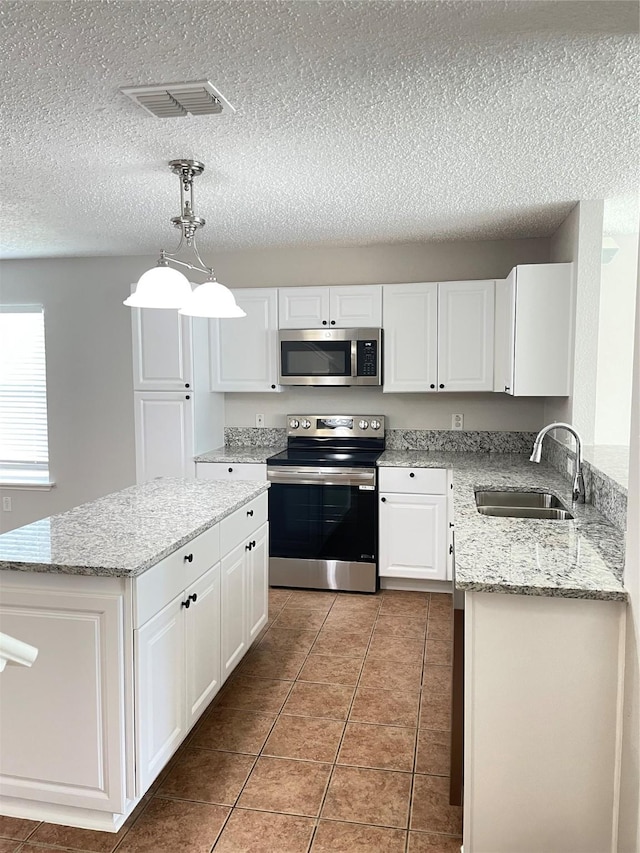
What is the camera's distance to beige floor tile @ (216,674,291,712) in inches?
110

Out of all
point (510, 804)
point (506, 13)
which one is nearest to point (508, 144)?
point (506, 13)

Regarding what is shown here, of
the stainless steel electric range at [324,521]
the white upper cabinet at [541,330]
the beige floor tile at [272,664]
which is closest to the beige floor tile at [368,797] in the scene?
the beige floor tile at [272,664]

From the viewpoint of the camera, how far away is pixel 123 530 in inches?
89.6

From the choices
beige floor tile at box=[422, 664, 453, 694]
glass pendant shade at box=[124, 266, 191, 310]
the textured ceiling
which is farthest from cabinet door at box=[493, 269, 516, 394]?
glass pendant shade at box=[124, 266, 191, 310]

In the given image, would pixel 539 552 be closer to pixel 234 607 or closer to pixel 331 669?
pixel 234 607

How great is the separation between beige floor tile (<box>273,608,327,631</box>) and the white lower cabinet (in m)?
0.62

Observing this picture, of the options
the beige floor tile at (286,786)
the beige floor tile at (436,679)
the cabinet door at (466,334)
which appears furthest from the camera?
the cabinet door at (466,334)

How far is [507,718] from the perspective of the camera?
1.81m

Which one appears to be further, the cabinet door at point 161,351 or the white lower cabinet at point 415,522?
the cabinet door at point 161,351

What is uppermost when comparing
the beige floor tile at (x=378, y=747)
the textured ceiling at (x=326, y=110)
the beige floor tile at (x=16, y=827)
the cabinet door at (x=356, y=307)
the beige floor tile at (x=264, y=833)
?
the textured ceiling at (x=326, y=110)

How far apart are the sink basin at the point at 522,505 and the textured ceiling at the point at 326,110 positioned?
1495 millimetres

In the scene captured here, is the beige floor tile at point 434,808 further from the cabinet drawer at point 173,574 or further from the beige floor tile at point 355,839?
the cabinet drawer at point 173,574

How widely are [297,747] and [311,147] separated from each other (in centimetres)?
233

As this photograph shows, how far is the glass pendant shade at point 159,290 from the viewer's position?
92.3 inches
